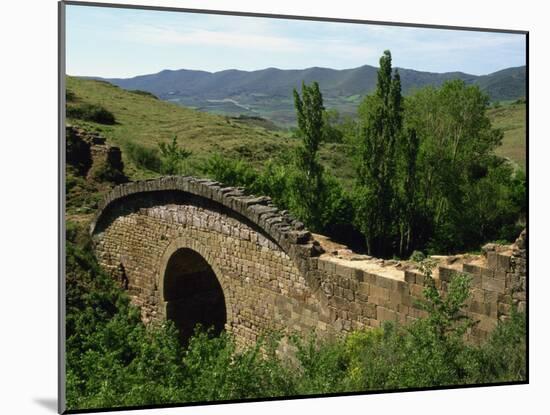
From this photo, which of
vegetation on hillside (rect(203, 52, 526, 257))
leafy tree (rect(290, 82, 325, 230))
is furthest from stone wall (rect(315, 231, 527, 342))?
leafy tree (rect(290, 82, 325, 230))

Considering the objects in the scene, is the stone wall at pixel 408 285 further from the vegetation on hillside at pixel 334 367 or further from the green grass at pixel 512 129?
the green grass at pixel 512 129

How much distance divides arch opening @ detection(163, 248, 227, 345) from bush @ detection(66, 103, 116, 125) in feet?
9.12

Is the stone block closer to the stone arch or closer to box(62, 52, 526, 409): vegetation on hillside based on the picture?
box(62, 52, 526, 409): vegetation on hillside

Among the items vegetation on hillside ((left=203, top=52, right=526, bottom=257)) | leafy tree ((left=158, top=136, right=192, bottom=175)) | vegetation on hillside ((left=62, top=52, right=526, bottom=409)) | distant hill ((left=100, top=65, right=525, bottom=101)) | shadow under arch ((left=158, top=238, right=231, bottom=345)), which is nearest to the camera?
vegetation on hillside ((left=62, top=52, right=526, bottom=409))

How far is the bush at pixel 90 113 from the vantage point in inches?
387

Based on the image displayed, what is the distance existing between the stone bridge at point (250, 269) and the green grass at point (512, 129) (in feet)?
4.11

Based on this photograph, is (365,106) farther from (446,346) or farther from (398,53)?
(446,346)

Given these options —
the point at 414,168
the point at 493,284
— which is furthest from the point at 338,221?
the point at 493,284

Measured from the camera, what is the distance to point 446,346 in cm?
750

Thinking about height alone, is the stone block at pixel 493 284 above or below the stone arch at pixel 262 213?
below

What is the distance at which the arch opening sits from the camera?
12.1 m

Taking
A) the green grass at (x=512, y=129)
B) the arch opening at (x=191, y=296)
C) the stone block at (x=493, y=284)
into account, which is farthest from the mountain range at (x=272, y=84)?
the arch opening at (x=191, y=296)

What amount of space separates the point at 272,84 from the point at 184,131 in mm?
5768

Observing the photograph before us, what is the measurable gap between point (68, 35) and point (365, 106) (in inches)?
203
